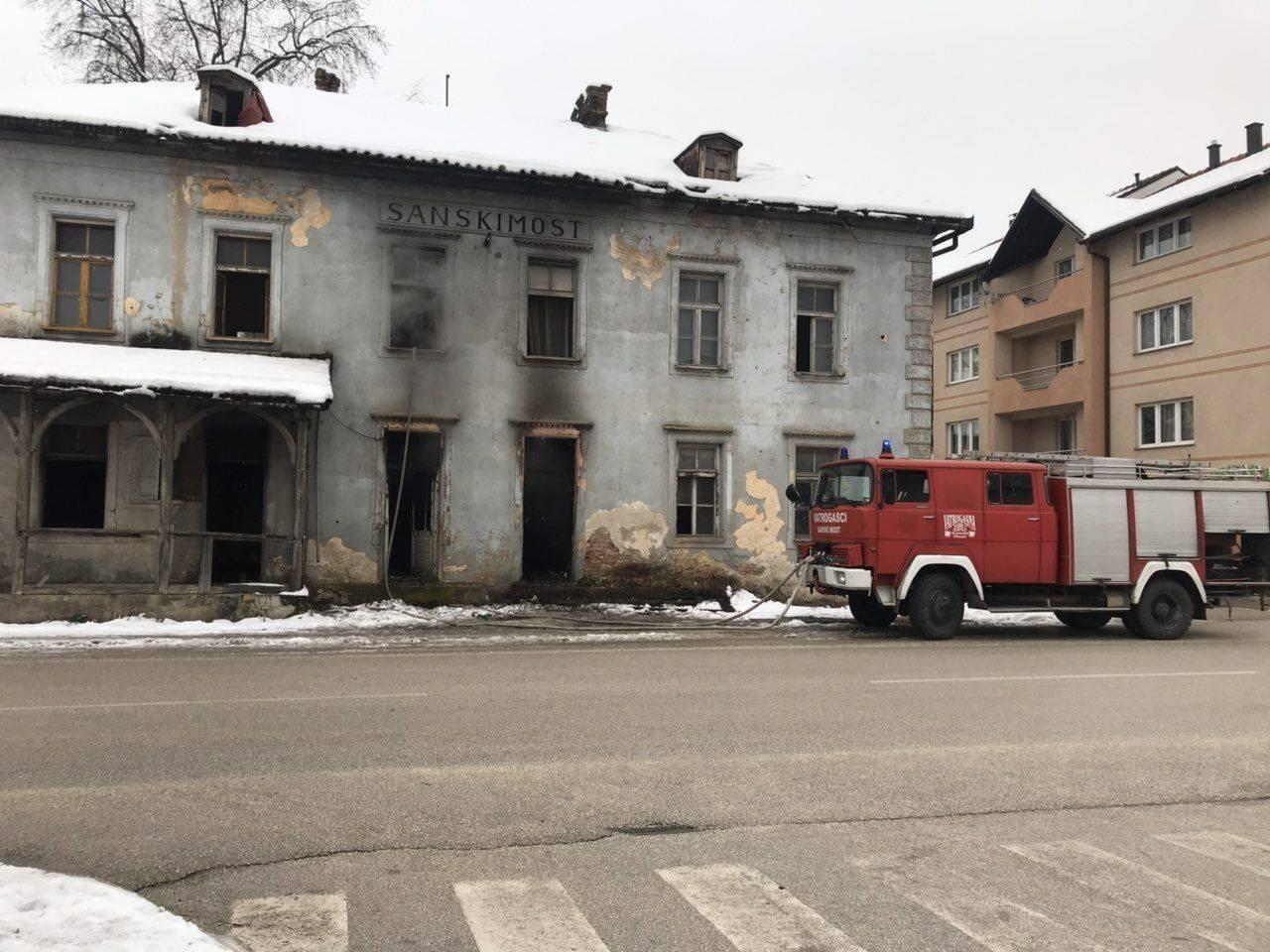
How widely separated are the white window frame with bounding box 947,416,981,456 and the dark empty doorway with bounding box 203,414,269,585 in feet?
87.5

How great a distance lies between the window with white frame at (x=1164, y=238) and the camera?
94.6ft

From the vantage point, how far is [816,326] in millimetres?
20594

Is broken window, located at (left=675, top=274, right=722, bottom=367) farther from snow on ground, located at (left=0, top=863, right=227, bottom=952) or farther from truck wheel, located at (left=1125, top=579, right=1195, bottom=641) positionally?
snow on ground, located at (left=0, top=863, right=227, bottom=952)

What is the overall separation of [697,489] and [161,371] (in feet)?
30.6

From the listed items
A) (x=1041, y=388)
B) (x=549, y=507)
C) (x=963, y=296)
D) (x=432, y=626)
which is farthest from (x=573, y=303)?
(x=963, y=296)

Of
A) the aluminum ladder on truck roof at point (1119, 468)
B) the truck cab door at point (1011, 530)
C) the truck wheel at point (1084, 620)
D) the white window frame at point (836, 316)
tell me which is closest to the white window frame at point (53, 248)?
the white window frame at point (836, 316)

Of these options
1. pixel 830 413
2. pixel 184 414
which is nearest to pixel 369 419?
pixel 184 414

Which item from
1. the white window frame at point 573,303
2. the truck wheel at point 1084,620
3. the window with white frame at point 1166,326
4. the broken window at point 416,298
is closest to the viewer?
the truck wheel at point 1084,620

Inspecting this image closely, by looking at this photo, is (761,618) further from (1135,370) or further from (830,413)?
(1135,370)

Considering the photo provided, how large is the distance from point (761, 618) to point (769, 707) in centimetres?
874

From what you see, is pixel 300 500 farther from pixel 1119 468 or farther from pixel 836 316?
pixel 1119 468

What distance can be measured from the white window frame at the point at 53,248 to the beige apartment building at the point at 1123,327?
920 inches

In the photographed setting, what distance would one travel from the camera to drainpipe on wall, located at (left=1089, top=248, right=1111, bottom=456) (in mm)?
31219

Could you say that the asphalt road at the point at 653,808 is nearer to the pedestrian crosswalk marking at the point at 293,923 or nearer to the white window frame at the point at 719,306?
the pedestrian crosswalk marking at the point at 293,923
